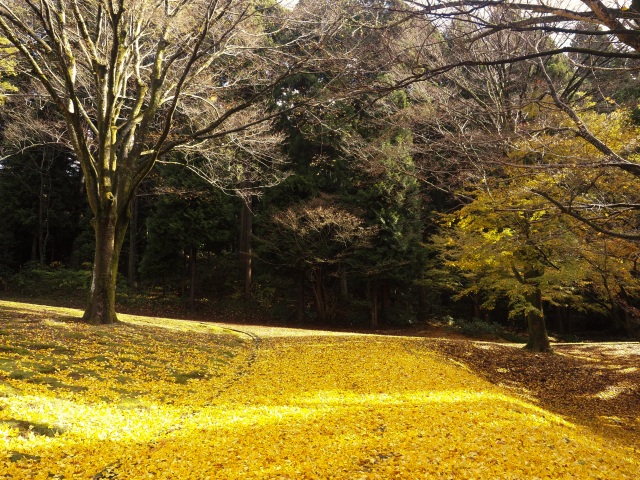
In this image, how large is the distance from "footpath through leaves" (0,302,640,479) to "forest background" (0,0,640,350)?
9.44ft

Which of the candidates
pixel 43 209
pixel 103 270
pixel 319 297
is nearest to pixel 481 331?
pixel 319 297

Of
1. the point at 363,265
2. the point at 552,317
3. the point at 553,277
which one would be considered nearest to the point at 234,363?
the point at 553,277

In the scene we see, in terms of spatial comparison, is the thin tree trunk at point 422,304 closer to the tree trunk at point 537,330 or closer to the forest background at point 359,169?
the forest background at point 359,169

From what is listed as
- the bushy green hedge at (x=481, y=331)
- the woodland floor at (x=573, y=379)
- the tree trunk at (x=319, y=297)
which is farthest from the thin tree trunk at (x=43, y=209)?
the woodland floor at (x=573, y=379)

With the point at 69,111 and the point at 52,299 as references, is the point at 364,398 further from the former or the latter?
the point at 52,299

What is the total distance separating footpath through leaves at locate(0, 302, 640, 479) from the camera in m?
4.05

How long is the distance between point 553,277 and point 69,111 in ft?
41.4

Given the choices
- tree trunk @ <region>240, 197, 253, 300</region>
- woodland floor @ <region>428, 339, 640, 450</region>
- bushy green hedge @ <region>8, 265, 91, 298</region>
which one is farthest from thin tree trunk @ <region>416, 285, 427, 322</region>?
bushy green hedge @ <region>8, 265, 91, 298</region>

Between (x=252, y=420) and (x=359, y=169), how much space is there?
17375 millimetres

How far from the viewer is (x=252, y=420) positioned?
5.44 metres

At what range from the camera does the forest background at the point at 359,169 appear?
6.66 metres

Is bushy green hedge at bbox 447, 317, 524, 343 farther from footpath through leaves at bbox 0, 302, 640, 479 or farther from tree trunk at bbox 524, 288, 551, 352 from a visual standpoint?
footpath through leaves at bbox 0, 302, 640, 479

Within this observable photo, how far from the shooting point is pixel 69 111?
9.22m

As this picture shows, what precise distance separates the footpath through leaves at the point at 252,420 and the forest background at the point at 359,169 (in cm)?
288
